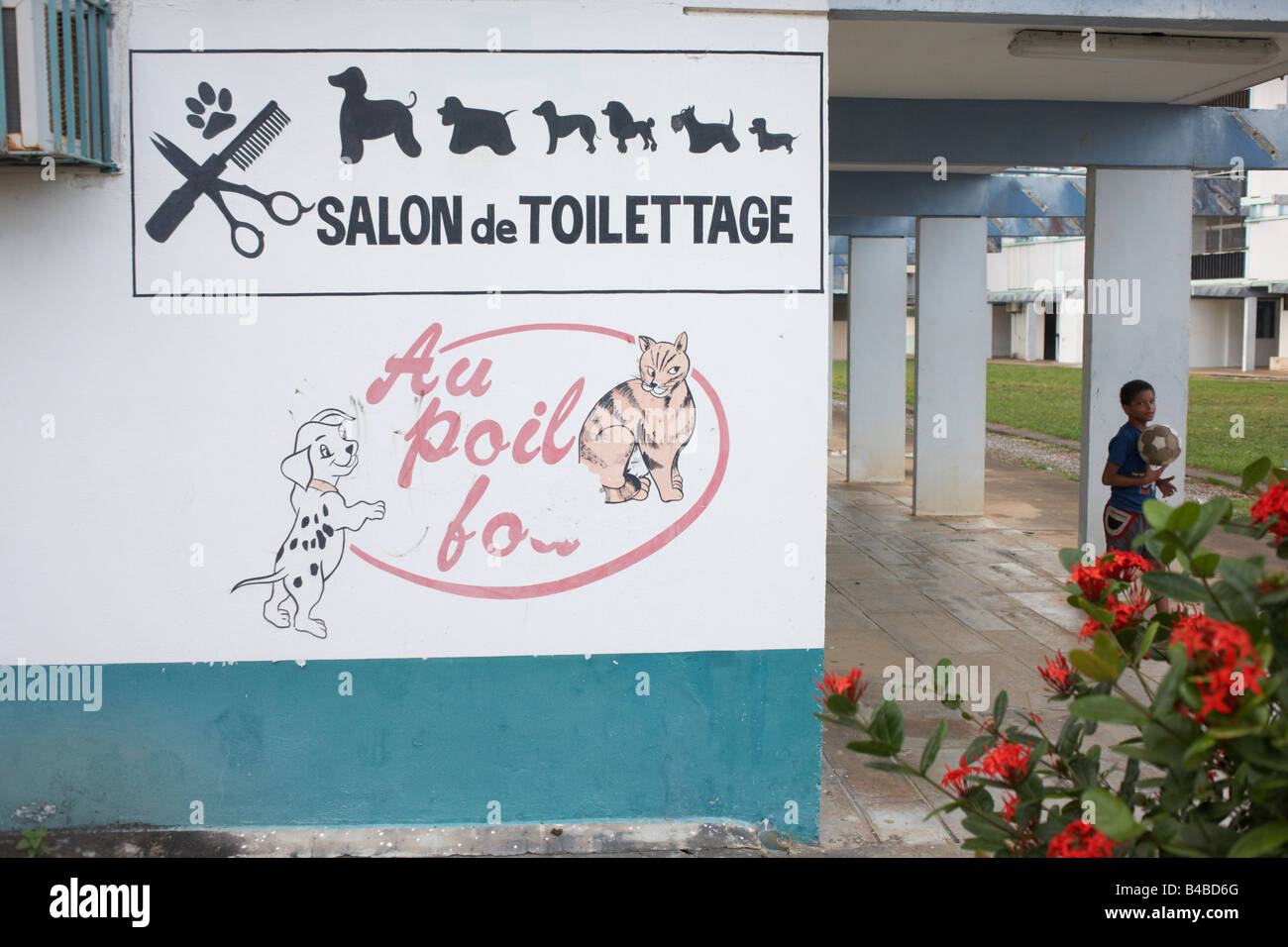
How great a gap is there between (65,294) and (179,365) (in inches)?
19.1

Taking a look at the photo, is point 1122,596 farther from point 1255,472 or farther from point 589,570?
point 589,570

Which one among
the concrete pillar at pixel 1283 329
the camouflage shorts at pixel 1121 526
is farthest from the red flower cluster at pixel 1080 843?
the concrete pillar at pixel 1283 329

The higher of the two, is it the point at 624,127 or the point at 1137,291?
the point at 624,127

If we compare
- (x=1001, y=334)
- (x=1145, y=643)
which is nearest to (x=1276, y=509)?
(x=1145, y=643)

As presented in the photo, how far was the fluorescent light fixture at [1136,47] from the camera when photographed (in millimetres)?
5953

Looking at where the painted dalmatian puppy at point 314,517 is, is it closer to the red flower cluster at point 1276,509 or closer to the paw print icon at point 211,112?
the paw print icon at point 211,112

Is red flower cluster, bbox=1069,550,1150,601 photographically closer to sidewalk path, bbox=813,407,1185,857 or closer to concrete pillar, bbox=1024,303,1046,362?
sidewalk path, bbox=813,407,1185,857

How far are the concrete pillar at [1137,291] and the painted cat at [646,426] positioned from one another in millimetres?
4808

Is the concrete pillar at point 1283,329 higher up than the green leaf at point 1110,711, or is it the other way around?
the concrete pillar at point 1283,329

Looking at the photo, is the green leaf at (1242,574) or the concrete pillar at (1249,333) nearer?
the green leaf at (1242,574)

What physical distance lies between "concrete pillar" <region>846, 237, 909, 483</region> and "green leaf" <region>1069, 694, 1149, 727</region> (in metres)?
13.1

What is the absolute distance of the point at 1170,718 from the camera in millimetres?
1646

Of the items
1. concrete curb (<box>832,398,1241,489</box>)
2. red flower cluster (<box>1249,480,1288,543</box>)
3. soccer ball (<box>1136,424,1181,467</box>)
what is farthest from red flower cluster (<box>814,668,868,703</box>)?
concrete curb (<box>832,398,1241,489</box>)

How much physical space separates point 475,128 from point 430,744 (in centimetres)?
235
